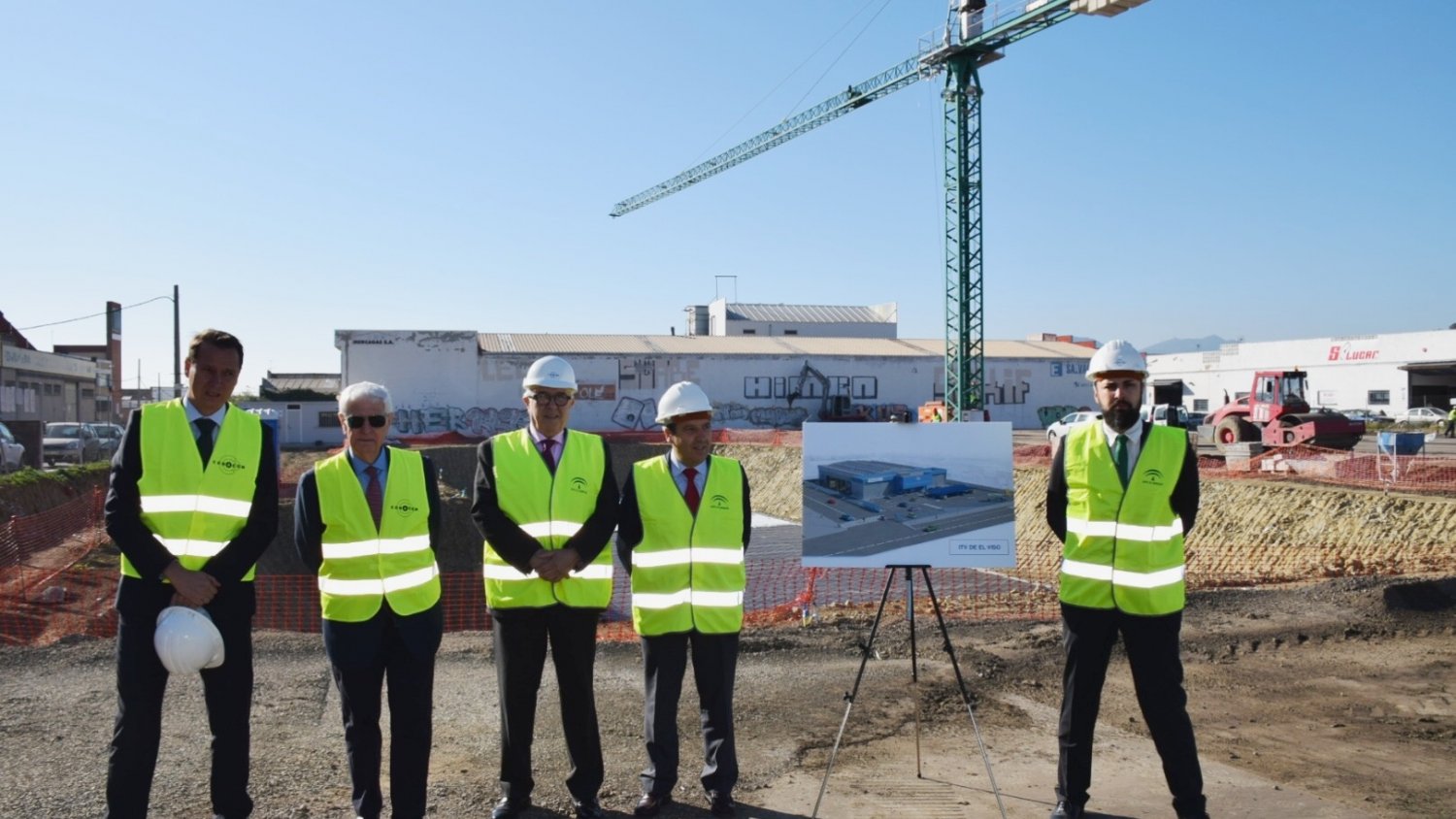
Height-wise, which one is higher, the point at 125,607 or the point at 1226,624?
the point at 125,607

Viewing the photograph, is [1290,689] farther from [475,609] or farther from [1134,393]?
[475,609]

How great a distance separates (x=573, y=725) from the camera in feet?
15.6

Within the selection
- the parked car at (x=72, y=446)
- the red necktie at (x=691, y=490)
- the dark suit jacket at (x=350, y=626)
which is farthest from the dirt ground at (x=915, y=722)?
the parked car at (x=72, y=446)

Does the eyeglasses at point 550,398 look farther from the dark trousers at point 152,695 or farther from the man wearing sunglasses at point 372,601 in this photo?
the dark trousers at point 152,695

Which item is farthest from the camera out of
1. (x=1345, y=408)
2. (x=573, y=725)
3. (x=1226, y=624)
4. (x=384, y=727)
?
(x=1345, y=408)

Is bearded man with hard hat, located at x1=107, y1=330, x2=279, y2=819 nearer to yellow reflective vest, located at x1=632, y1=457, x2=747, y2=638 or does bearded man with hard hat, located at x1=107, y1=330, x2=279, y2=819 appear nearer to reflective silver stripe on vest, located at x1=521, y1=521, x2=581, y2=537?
reflective silver stripe on vest, located at x1=521, y1=521, x2=581, y2=537

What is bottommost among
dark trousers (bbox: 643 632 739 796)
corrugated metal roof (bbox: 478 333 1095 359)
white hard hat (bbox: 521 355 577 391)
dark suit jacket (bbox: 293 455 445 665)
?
dark trousers (bbox: 643 632 739 796)

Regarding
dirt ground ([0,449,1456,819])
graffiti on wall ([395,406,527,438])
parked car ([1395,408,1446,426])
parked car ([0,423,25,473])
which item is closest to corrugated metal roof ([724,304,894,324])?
graffiti on wall ([395,406,527,438])

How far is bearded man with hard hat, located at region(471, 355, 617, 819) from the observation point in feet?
15.4

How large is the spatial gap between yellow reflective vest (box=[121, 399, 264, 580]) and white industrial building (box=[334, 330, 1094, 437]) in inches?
1599

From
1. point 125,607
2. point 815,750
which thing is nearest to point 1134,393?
point 815,750

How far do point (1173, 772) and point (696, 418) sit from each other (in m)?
2.76

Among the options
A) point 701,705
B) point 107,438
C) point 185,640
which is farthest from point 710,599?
point 107,438

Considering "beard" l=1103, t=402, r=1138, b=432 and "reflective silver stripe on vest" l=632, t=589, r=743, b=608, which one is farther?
"reflective silver stripe on vest" l=632, t=589, r=743, b=608
